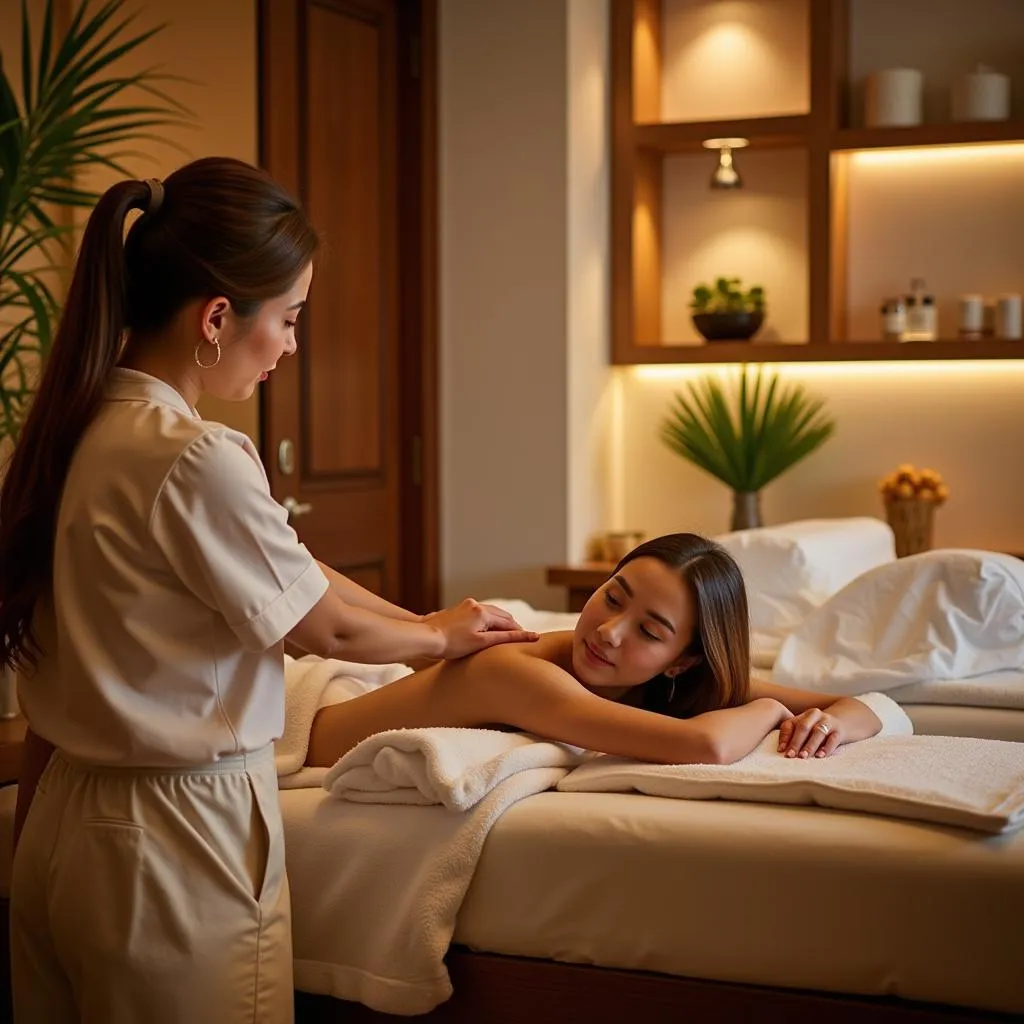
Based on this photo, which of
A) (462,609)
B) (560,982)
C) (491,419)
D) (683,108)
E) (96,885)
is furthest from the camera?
(683,108)

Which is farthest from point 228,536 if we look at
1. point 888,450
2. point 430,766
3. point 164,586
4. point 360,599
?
point 888,450

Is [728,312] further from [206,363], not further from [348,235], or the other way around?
[206,363]

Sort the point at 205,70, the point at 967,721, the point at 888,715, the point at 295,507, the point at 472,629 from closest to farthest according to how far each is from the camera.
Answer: the point at 472,629 < the point at 888,715 < the point at 967,721 < the point at 295,507 < the point at 205,70

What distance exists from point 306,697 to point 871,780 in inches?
32.2

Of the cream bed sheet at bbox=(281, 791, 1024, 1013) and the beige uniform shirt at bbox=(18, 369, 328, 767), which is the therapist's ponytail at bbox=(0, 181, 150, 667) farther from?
the cream bed sheet at bbox=(281, 791, 1024, 1013)

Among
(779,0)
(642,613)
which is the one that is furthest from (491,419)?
(642,613)

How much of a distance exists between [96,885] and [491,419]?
3.15 meters

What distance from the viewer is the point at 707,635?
7.06ft

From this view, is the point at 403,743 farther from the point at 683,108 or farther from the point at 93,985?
the point at 683,108

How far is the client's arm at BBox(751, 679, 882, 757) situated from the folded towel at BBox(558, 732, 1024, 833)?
3cm

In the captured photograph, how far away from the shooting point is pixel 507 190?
4574mm

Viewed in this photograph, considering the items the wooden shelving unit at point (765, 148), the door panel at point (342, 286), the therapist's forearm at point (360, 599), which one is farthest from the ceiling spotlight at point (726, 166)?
the therapist's forearm at point (360, 599)

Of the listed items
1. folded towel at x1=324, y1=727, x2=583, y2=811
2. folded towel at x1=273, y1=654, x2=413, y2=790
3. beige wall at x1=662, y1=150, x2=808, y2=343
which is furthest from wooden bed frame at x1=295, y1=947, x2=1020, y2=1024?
beige wall at x1=662, y1=150, x2=808, y2=343

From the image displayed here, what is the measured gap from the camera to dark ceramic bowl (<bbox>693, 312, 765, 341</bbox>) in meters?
4.72
